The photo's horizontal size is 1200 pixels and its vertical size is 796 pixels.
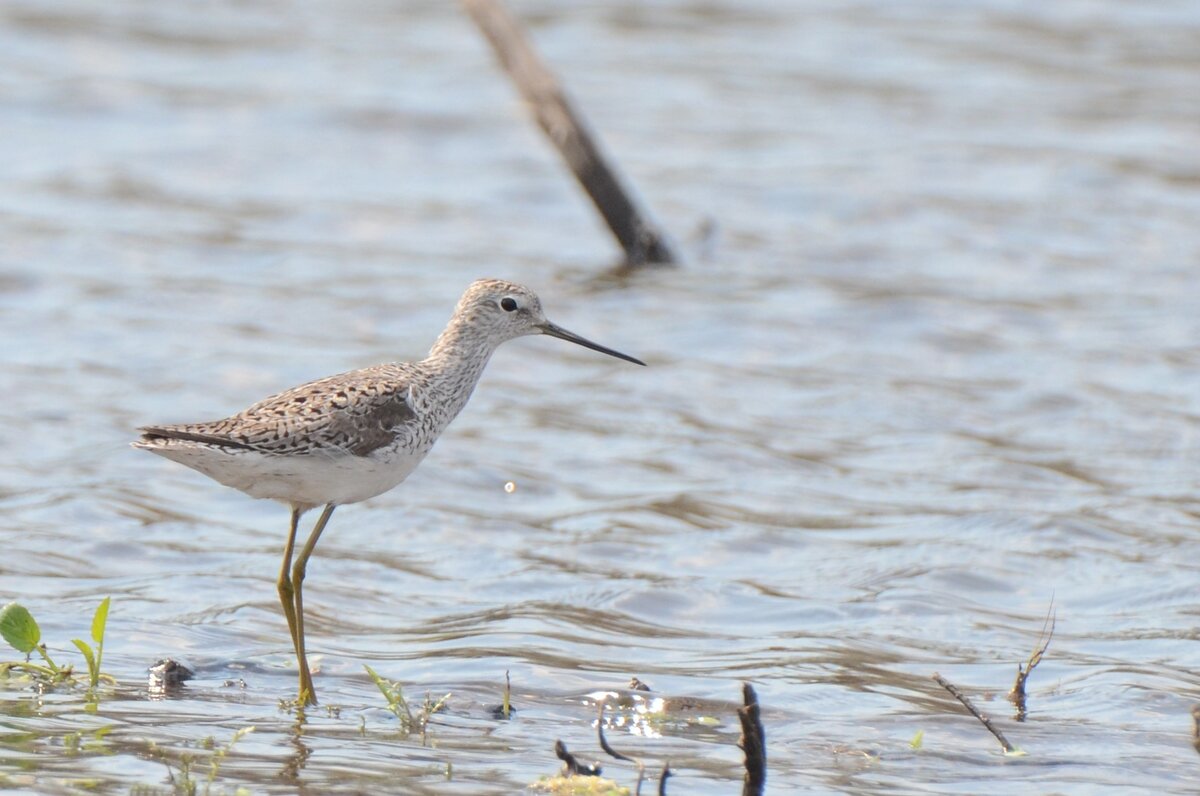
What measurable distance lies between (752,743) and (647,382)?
6893 mm

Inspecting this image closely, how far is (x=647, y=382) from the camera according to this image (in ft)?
38.7

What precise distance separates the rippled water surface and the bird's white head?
1228 millimetres

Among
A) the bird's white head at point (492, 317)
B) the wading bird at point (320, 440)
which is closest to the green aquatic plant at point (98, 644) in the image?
the wading bird at point (320, 440)

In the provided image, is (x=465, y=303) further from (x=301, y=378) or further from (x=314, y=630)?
(x=301, y=378)

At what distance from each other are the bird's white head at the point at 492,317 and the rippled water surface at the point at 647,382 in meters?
1.23

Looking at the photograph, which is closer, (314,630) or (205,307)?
(314,630)

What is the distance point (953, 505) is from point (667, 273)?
5.17 meters

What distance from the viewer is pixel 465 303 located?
7.23 m

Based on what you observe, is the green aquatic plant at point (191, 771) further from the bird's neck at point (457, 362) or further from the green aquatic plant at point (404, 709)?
the bird's neck at point (457, 362)

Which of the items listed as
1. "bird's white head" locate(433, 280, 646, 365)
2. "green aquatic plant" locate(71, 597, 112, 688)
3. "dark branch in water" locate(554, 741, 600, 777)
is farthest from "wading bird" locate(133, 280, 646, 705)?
"dark branch in water" locate(554, 741, 600, 777)

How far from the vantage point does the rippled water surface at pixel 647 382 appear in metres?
6.52

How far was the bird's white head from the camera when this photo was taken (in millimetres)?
7160

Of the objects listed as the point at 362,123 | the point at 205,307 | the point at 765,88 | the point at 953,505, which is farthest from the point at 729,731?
the point at 765,88

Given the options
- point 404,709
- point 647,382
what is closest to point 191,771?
point 404,709
